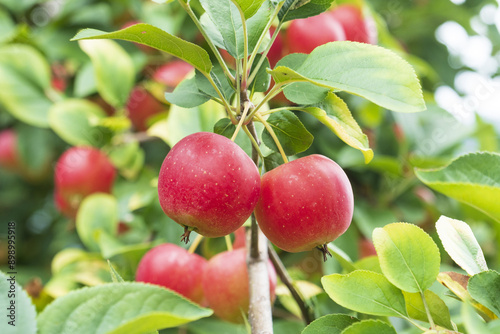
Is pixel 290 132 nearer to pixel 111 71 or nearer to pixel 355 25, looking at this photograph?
pixel 355 25

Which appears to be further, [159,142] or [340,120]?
[159,142]

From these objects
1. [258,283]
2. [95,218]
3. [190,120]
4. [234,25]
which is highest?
[234,25]

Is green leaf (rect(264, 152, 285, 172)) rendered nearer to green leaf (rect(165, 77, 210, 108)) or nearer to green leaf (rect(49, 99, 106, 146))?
green leaf (rect(165, 77, 210, 108))

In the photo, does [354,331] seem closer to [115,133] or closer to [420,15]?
[115,133]

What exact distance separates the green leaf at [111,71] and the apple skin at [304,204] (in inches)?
30.7

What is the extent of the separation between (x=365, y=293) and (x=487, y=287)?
0.40 feet

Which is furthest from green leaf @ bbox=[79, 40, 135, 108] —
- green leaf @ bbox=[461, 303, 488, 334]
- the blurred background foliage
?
green leaf @ bbox=[461, 303, 488, 334]

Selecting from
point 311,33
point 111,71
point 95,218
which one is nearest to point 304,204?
point 311,33

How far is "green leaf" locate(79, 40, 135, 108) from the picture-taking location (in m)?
1.19

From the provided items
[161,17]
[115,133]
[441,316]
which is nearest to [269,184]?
[441,316]

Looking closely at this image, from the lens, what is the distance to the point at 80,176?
1.20 meters

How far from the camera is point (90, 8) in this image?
1.47 meters

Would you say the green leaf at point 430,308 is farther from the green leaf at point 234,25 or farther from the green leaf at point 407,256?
the green leaf at point 234,25

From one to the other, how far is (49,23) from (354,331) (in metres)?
1.42
